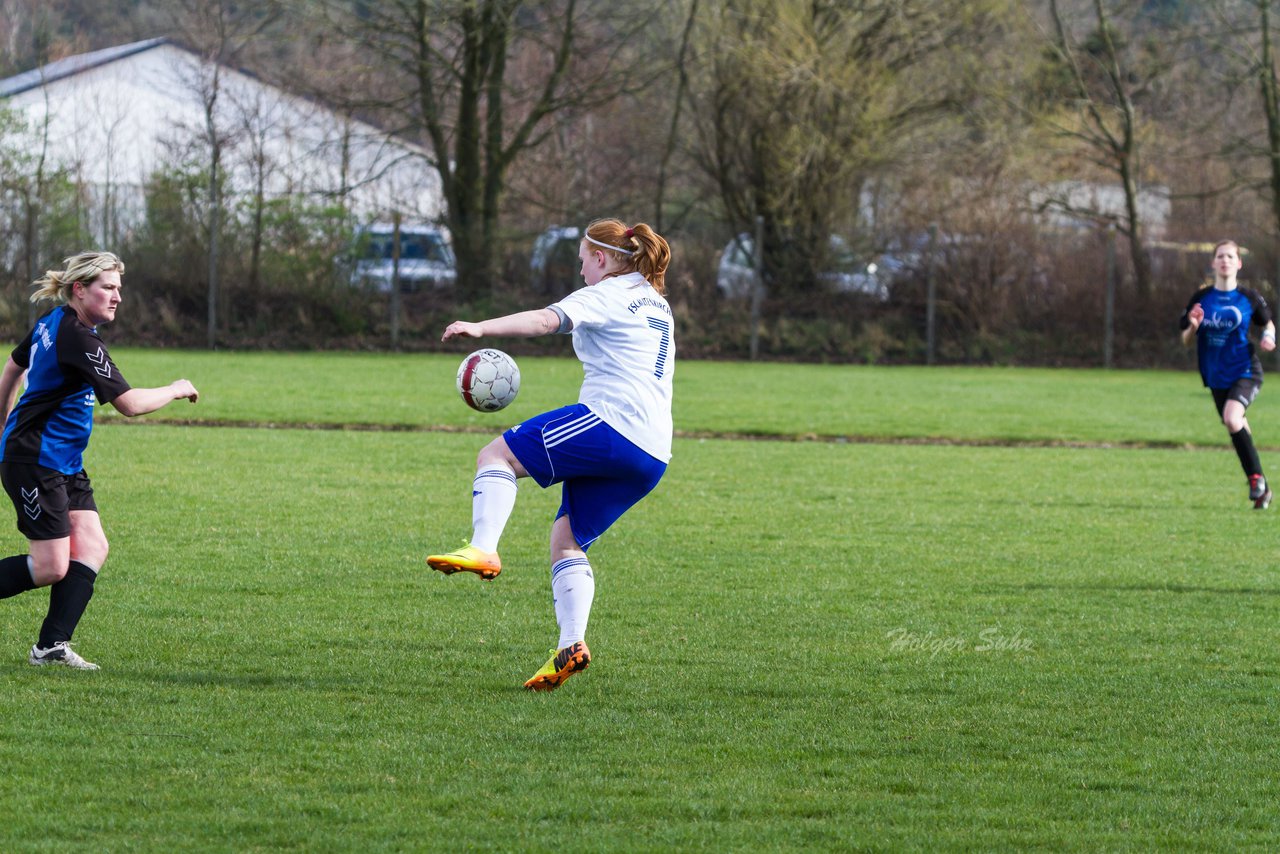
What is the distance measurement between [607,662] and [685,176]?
26722 millimetres

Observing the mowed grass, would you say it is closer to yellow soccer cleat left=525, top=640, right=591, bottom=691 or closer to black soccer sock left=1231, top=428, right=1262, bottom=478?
black soccer sock left=1231, top=428, right=1262, bottom=478

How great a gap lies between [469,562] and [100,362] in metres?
1.64

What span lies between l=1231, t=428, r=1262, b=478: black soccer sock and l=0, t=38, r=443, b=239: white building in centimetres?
2050

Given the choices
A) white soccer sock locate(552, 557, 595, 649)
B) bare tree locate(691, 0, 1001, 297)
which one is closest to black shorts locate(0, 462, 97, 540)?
white soccer sock locate(552, 557, 595, 649)

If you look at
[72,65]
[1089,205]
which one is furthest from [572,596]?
[72,65]

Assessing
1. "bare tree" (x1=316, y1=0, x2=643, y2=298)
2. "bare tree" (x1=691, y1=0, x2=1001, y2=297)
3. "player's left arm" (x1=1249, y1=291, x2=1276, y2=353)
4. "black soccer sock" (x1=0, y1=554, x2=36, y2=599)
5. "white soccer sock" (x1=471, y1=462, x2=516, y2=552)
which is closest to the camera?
"white soccer sock" (x1=471, y1=462, x2=516, y2=552)

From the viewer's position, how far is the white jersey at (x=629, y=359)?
18.2ft

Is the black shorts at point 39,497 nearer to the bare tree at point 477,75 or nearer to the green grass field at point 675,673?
the green grass field at point 675,673

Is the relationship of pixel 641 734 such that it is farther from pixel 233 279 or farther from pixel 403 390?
pixel 233 279

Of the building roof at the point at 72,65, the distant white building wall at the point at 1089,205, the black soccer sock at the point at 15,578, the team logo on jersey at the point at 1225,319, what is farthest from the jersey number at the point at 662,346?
the building roof at the point at 72,65

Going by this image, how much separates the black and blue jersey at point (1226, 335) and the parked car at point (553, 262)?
1884cm

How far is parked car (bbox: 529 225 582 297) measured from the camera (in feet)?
97.2

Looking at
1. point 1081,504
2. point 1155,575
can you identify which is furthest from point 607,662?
point 1081,504
